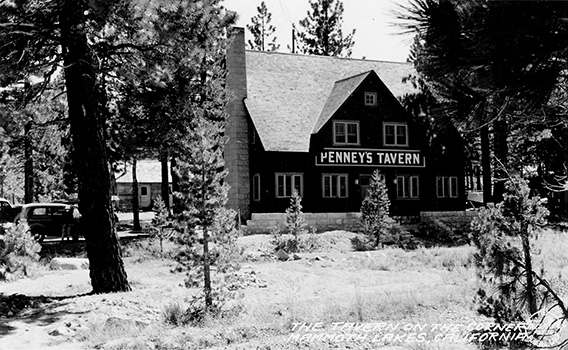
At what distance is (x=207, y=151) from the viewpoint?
434 inches

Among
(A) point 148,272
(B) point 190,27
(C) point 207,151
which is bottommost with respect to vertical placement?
(A) point 148,272

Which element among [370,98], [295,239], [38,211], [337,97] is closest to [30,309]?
[295,239]

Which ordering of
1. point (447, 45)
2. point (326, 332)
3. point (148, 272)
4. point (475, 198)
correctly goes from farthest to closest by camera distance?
point (475, 198) → point (148, 272) → point (326, 332) → point (447, 45)

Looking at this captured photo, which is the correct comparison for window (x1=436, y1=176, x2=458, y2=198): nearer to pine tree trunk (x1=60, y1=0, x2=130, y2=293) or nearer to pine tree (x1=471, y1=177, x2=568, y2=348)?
pine tree trunk (x1=60, y1=0, x2=130, y2=293)

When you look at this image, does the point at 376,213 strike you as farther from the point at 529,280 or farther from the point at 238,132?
the point at 529,280

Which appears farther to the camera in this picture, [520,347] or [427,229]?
[427,229]

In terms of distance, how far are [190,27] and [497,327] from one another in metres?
8.95

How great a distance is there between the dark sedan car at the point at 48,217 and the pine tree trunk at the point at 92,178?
1400 centimetres

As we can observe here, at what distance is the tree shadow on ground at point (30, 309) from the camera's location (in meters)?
10.4

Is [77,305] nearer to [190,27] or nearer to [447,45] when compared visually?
[190,27]

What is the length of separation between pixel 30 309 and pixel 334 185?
21408 millimetres

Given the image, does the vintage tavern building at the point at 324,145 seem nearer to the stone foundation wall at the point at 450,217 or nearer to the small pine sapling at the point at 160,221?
the stone foundation wall at the point at 450,217

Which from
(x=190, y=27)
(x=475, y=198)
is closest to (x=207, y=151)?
(x=190, y=27)

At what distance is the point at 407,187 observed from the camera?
33.2 m
